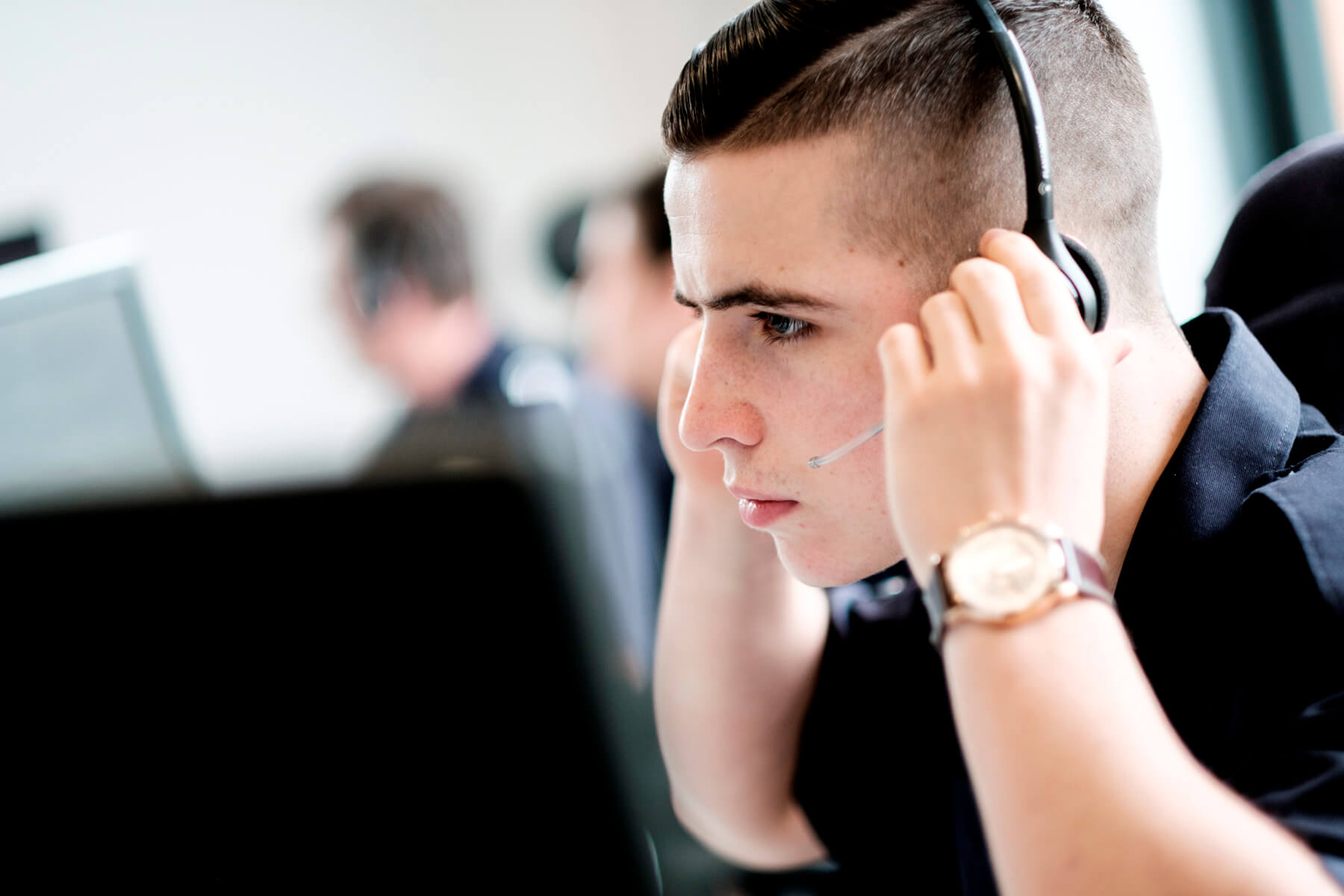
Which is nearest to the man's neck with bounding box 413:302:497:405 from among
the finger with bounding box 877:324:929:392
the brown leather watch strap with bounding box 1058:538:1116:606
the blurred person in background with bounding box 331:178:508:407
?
the blurred person in background with bounding box 331:178:508:407

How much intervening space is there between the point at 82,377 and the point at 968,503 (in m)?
0.90

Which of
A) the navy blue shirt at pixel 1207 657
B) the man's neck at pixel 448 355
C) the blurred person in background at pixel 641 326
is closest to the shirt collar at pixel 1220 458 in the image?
the navy blue shirt at pixel 1207 657

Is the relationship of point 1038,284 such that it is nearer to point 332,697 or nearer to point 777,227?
point 777,227

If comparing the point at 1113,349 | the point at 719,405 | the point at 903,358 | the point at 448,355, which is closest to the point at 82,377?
the point at 719,405

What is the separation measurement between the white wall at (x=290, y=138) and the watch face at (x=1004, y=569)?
11.0 ft

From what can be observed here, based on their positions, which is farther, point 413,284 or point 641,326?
point 413,284

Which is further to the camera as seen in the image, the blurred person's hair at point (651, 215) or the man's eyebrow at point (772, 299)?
the blurred person's hair at point (651, 215)

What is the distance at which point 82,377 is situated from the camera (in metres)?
1.12

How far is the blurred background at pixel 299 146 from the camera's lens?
3.91 metres

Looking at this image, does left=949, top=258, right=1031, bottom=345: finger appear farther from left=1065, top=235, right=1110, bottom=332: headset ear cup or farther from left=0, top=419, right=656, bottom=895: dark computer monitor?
left=0, top=419, right=656, bottom=895: dark computer monitor

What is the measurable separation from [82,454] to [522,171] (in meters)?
3.47

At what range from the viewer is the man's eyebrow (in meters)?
0.84

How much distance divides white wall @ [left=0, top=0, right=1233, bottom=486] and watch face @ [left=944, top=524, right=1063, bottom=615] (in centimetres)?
335

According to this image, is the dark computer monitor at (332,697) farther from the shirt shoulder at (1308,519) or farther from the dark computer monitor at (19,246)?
the dark computer monitor at (19,246)
